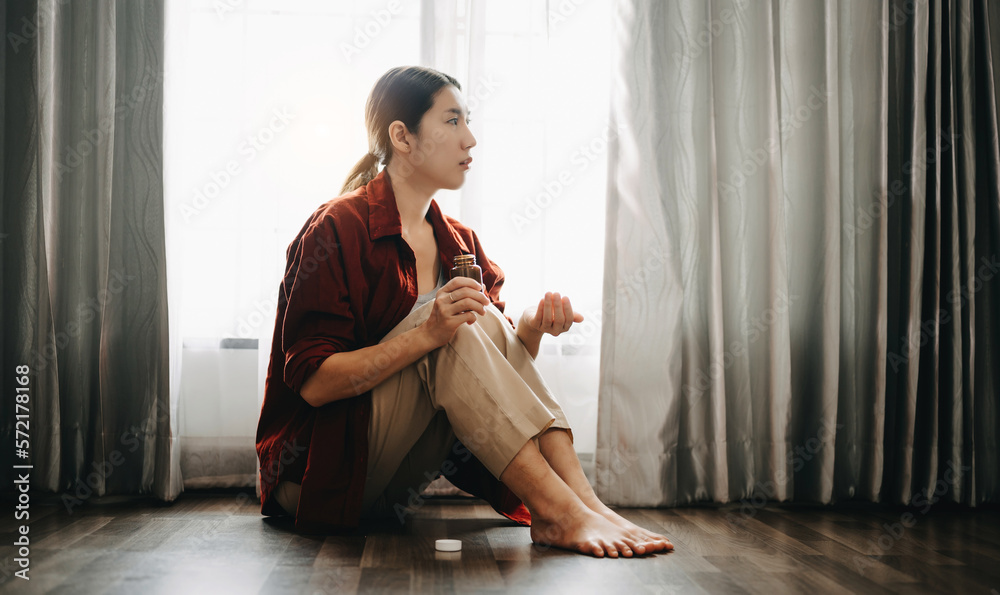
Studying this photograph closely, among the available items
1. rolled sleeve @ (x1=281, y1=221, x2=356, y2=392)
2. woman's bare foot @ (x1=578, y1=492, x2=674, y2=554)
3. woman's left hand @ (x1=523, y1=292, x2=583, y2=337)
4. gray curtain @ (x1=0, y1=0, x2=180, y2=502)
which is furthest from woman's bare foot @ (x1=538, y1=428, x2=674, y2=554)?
gray curtain @ (x1=0, y1=0, x2=180, y2=502)

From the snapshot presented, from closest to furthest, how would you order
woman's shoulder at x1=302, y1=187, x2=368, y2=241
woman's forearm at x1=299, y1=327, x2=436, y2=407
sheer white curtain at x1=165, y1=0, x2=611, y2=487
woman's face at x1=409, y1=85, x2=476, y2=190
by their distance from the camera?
woman's forearm at x1=299, y1=327, x2=436, y2=407 → woman's shoulder at x1=302, y1=187, x2=368, y2=241 → woman's face at x1=409, y1=85, x2=476, y2=190 → sheer white curtain at x1=165, y1=0, x2=611, y2=487

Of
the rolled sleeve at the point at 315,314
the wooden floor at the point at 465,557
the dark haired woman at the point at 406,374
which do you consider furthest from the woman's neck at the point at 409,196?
the wooden floor at the point at 465,557

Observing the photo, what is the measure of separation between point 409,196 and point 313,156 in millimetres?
466

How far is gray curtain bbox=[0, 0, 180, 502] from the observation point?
1.94 meters

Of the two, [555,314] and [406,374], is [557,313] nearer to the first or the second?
[555,314]

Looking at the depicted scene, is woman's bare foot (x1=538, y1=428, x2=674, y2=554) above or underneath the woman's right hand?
underneath

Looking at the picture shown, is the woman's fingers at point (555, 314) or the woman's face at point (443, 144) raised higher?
the woman's face at point (443, 144)

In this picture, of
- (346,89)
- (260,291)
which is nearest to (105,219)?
(260,291)

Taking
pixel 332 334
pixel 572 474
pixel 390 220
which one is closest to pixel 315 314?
pixel 332 334

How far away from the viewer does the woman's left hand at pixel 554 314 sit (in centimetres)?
158

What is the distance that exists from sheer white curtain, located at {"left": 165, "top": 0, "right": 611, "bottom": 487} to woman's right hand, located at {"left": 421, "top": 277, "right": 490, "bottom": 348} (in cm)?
67

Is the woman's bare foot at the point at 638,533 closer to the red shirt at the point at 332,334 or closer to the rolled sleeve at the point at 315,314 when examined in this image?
the red shirt at the point at 332,334

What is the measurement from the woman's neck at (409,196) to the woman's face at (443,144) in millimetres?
27

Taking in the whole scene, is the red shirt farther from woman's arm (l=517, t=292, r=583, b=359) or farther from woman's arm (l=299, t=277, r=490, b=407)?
woman's arm (l=517, t=292, r=583, b=359)
